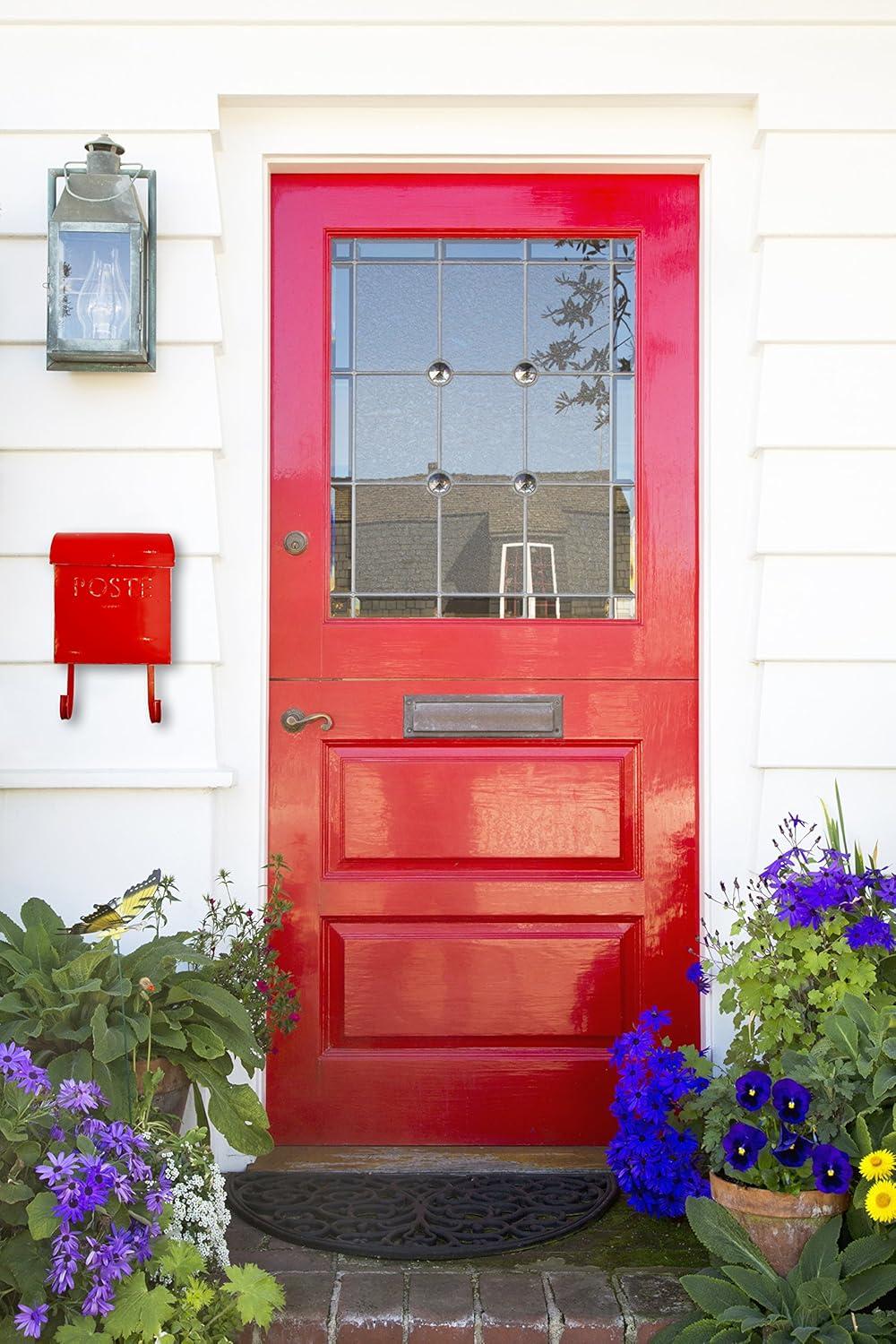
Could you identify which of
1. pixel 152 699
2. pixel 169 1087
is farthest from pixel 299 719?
pixel 169 1087

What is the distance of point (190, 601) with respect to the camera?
2908mm

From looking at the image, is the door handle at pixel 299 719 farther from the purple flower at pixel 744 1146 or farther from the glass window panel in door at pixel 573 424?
the purple flower at pixel 744 1146

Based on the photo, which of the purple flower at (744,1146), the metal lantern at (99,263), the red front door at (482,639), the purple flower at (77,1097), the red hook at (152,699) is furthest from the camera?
the red front door at (482,639)

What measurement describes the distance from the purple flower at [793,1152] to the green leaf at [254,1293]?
91 centimetres

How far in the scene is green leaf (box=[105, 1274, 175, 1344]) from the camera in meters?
1.87

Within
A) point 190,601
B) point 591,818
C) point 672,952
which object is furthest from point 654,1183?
point 190,601

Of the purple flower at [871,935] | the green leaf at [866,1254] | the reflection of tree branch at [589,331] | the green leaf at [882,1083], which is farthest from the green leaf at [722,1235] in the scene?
the reflection of tree branch at [589,331]

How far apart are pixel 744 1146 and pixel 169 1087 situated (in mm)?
1117

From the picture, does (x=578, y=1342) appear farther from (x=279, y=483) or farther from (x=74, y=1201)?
(x=279, y=483)

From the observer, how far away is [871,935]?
2387 mm

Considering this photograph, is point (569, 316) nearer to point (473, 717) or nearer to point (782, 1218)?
point (473, 717)

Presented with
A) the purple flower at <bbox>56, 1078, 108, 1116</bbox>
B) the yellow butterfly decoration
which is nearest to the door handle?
the yellow butterfly decoration

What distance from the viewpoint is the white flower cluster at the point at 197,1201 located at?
2.14m

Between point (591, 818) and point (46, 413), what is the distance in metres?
1.66
